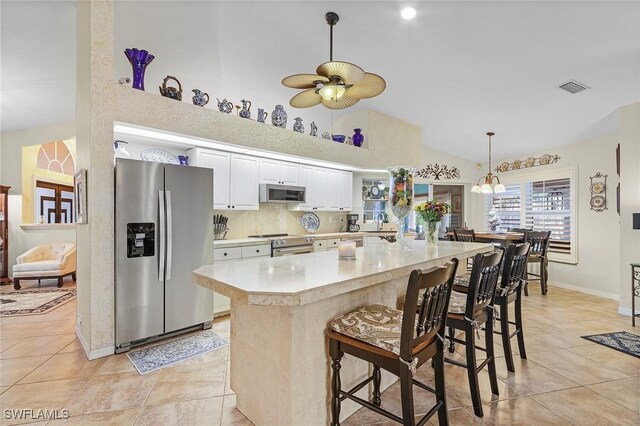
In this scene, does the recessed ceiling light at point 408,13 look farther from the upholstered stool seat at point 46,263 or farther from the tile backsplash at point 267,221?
the upholstered stool seat at point 46,263

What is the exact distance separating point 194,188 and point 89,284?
129 centimetres

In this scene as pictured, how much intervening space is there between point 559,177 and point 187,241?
6275mm

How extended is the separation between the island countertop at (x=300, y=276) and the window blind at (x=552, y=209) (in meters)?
4.79

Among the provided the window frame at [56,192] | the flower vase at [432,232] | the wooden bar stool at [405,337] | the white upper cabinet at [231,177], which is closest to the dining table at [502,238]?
the flower vase at [432,232]

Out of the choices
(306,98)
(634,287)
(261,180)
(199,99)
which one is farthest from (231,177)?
(634,287)

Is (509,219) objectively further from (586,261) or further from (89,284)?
(89,284)

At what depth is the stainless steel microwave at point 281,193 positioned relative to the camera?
453 cm

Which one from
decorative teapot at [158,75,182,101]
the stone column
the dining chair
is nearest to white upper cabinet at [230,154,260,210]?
decorative teapot at [158,75,182,101]

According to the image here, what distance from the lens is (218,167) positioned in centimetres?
409

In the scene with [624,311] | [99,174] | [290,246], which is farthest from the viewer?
[290,246]

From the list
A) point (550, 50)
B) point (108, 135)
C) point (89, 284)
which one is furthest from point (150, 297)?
point (550, 50)

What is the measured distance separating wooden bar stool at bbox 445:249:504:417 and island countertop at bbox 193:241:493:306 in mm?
302

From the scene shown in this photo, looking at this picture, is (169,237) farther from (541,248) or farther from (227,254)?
(541,248)

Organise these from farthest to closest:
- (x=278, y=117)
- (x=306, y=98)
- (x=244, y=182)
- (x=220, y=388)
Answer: (x=278, y=117) → (x=244, y=182) → (x=306, y=98) → (x=220, y=388)
